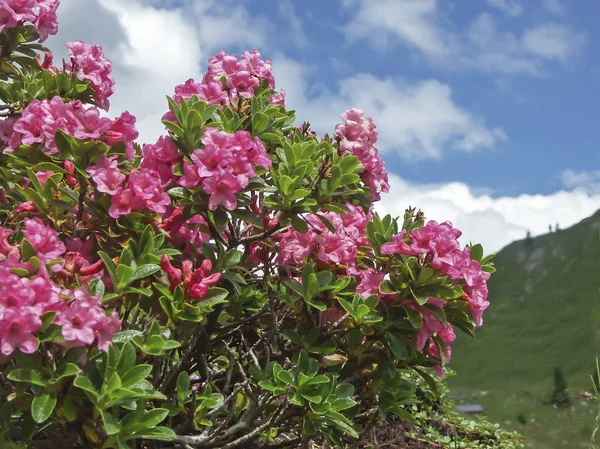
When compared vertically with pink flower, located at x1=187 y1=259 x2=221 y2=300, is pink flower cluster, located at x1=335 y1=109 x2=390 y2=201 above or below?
above

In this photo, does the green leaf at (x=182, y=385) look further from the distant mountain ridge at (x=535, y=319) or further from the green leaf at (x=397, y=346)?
the distant mountain ridge at (x=535, y=319)

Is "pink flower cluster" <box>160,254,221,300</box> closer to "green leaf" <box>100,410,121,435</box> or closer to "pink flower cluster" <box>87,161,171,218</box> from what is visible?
"pink flower cluster" <box>87,161,171,218</box>

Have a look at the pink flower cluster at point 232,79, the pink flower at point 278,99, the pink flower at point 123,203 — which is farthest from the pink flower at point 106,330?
the pink flower at point 278,99

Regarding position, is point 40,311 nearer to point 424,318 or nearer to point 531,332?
point 424,318

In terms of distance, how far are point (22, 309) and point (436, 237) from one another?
1.39m

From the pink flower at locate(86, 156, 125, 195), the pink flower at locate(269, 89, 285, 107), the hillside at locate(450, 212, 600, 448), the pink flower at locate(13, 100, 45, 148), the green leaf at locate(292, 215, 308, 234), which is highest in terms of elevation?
the hillside at locate(450, 212, 600, 448)

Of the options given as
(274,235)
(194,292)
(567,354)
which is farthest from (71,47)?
(567,354)

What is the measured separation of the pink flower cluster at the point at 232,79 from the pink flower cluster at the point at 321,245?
71cm

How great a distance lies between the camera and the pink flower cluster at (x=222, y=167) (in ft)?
7.38

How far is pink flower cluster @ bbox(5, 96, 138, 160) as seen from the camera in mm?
2363

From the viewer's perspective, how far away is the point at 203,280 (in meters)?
2.31

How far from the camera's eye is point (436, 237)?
2391 millimetres

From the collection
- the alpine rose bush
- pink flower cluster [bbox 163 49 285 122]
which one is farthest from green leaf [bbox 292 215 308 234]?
pink flower cluster [bbox 163 49 285 122]

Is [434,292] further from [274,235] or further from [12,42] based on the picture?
[12,42]
